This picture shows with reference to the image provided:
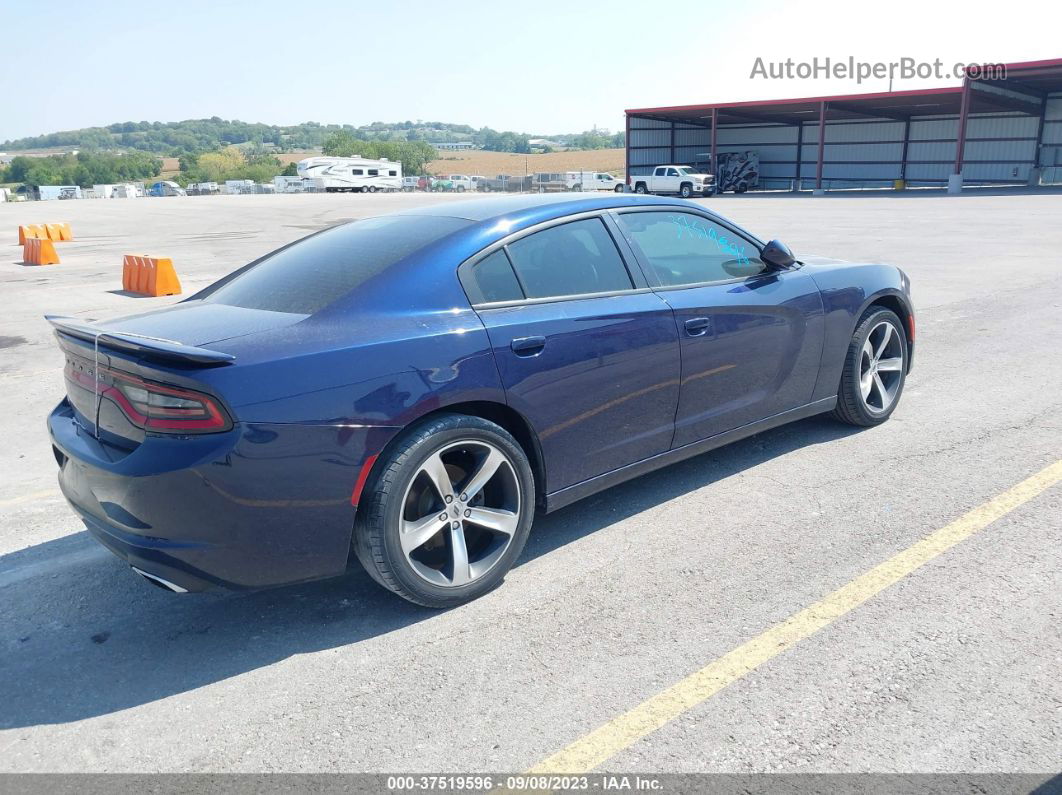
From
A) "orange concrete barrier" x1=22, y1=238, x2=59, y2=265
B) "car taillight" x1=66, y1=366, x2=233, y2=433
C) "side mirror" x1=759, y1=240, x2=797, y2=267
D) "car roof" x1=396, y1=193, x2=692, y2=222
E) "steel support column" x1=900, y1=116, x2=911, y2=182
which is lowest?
"orange concrete barrier" x1=22, y1=238, x2=59, y2=265

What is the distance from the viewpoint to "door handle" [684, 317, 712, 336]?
13.5ft

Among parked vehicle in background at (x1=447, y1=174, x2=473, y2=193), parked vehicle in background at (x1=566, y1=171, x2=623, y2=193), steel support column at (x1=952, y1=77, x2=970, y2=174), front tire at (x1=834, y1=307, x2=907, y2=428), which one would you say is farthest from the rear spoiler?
parked vehicle in background at (x1=447, y1=174, x2=473, y2=193)

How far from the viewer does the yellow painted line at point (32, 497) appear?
4715 millimetres

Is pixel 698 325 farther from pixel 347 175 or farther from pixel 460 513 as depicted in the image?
pixel 347 175

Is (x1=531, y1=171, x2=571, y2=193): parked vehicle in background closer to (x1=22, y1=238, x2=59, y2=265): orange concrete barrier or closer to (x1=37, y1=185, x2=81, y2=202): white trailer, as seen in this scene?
(x1=37, y1=185, x2=81, y2=202): white trailer

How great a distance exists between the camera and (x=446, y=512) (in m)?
3.37

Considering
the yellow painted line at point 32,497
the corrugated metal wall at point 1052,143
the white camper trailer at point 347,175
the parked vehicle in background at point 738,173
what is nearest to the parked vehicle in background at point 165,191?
the white camper trailer at point 347,175

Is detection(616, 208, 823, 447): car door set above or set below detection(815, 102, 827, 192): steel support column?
below

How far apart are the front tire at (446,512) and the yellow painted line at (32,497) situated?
2.61 meters

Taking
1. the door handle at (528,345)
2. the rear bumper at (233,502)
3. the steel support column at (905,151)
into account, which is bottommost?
the rear bumper at (233,502)

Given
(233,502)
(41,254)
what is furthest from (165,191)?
(233,502)

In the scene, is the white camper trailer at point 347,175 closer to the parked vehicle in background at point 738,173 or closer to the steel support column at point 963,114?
the parked vehicle in background at point 738,173

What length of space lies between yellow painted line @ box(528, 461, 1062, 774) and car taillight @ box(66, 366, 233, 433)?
1.55 meters

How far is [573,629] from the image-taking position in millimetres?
3229
